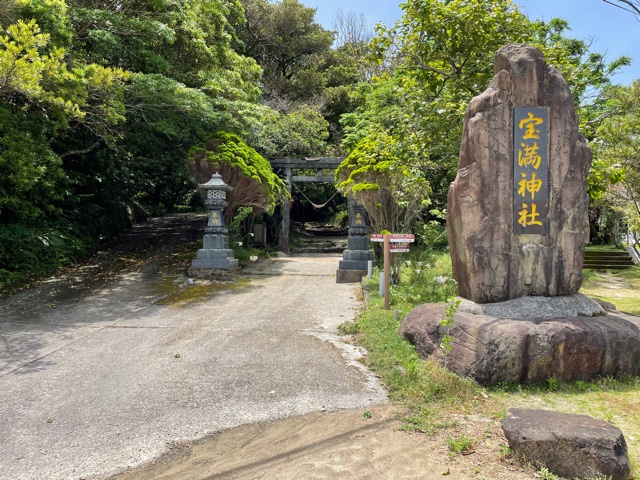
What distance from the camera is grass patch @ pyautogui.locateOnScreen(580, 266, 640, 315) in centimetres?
896

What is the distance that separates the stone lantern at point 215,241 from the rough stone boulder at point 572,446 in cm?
905

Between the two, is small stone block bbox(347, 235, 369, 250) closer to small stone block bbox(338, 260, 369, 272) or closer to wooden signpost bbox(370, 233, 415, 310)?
small stone block bbox(338, 260, 369, 272)

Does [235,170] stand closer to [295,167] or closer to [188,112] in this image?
[188,112]

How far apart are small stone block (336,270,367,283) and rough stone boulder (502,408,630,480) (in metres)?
8.06

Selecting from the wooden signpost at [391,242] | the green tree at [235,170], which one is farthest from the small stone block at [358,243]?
the wooden signpost at [391,242]

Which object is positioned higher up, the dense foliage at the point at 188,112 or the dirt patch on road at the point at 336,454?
the dense foliage at the point at 188,112

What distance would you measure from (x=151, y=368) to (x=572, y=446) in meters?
4.17

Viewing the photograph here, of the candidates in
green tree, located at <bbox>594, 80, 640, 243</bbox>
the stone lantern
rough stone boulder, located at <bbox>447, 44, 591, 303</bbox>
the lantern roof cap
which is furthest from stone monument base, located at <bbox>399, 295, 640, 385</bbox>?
the lantern roof cap

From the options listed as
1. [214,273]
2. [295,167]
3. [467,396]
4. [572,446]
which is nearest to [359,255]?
[214,273]

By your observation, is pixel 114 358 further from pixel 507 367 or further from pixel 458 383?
pixel 507 367

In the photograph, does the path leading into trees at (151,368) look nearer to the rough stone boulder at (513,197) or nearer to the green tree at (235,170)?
the rough stone boulder at (513,197)

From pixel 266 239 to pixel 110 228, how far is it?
237 inches

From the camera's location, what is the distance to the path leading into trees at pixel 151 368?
3299 mm

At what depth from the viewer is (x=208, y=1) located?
482 inches
